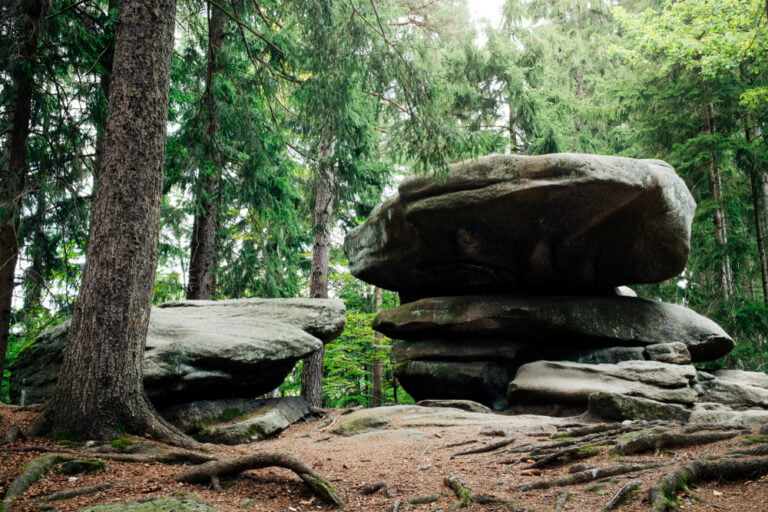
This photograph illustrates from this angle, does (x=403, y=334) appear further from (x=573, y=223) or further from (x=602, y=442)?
(x=602, y=442)

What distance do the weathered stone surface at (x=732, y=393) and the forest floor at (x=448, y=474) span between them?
5.07 m

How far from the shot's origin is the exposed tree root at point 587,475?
11.4 feet

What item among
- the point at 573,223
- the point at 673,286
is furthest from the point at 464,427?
the point at 673,286

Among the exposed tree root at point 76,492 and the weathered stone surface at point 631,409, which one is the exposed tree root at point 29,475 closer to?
the exposed tree root at point 76,492

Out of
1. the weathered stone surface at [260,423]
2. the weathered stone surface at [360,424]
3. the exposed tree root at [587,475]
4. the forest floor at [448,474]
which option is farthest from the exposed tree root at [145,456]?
the weathered stone surface at [360,424]

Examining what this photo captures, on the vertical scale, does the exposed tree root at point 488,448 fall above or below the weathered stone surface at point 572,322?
below

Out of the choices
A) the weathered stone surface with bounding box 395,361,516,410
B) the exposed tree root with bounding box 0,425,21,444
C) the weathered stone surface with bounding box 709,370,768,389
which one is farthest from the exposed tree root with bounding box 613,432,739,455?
the weathered stone surface with bounding box 709,370,768,389

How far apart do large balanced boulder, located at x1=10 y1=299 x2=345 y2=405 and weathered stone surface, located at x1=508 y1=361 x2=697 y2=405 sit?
382 cm

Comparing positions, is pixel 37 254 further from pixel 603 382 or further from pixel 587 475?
pixel 603 382

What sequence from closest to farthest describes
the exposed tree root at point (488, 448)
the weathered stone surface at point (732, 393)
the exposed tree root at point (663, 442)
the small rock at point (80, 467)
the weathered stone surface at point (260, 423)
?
the small rock at point (80, 467)
the exposed tree root at point (663, 442)
the exposed tree root at point (488, 448)
the weathered stone surface at point (260, 423)
the weathered stone surface at point (732, 393)

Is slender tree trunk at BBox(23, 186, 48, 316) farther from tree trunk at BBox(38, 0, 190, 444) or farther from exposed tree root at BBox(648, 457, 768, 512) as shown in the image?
exposed tree root at BBox(648, 457, 768, 512)

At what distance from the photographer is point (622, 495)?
2973 millimetres

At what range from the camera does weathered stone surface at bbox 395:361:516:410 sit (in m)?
10.3

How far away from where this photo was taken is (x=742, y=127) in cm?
1348
